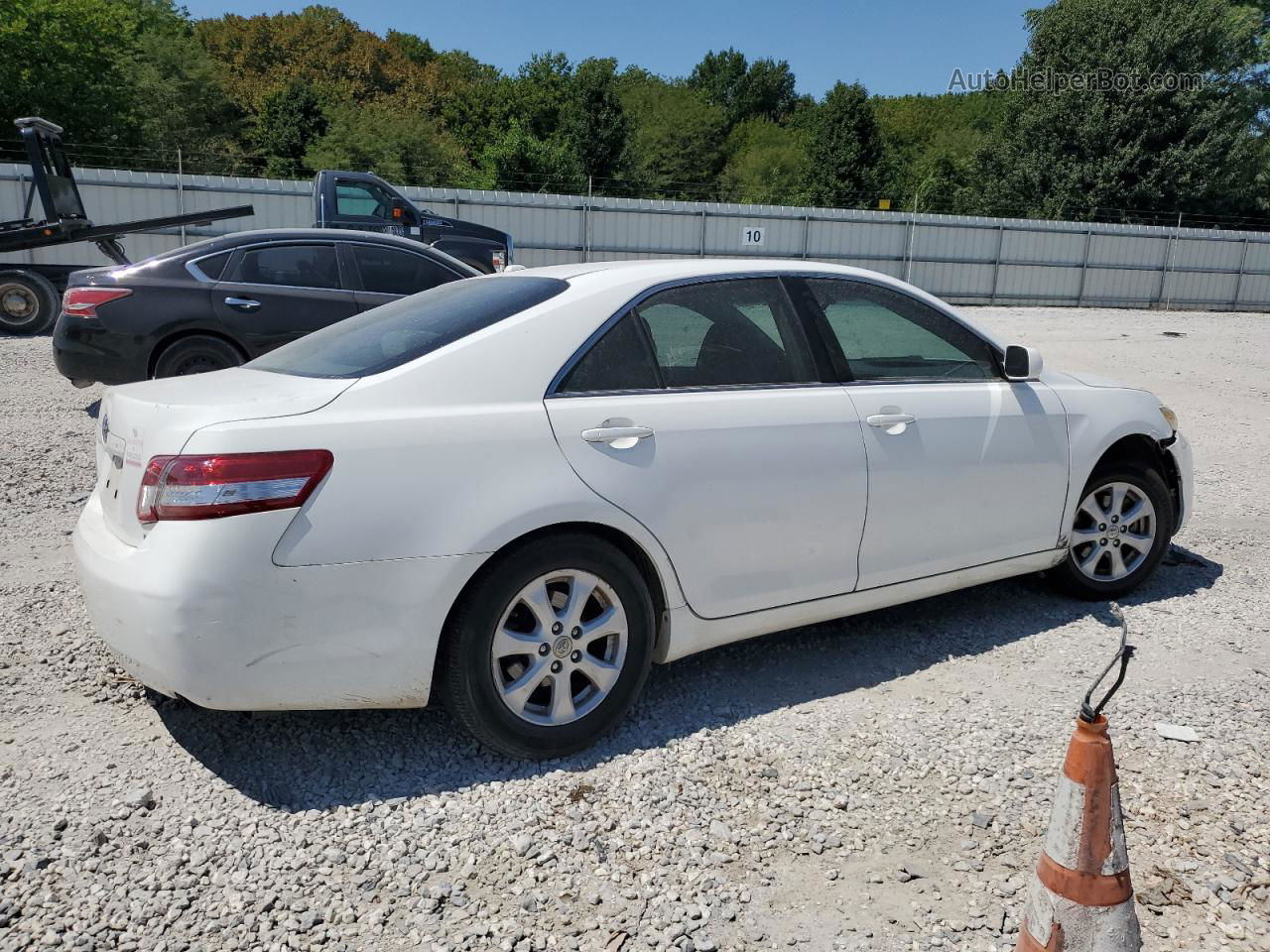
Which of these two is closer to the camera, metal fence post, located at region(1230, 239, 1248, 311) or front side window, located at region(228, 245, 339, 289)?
front side window, located at region(228, 245, 339, 289)

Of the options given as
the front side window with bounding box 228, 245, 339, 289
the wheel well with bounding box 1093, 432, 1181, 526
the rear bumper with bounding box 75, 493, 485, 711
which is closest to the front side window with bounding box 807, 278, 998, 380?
the wheel well with bounding box 1093, 432, 1181, 526

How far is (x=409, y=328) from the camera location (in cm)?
339

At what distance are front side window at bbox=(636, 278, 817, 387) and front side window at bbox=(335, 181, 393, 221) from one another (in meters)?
11.8

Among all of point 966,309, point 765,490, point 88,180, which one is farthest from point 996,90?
point 765,490

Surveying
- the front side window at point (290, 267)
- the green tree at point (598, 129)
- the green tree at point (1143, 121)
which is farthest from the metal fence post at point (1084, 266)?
the green tree at point (598, 129)

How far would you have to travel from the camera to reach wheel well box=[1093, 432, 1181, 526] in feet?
14.8

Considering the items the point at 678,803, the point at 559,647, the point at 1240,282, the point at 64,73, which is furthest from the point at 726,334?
the point at 64,73

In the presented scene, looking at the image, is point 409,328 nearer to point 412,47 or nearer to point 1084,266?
point 1084,266

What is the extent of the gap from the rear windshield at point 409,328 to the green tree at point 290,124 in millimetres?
50045

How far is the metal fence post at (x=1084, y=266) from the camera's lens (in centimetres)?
2562

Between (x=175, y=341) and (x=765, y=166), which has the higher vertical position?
(x=765, y=166)

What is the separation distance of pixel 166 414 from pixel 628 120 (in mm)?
57547

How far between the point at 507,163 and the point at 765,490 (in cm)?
4221

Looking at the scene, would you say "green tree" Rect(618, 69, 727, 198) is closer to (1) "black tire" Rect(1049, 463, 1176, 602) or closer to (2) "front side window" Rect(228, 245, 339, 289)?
(2) "front side window" Rect(228, 245, 339, 289)
